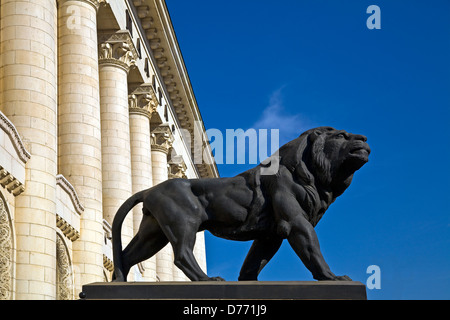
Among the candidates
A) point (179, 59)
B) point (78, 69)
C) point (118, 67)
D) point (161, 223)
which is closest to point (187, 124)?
point (179, 59)

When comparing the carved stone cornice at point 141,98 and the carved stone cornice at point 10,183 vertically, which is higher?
the carved stone cornice at point 141,98

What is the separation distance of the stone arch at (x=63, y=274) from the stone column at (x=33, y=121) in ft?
12.9

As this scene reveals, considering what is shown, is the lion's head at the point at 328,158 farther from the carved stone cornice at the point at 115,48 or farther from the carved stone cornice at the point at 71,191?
the carved stone cornice at the point at 115,48

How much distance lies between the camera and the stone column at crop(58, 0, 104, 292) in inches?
1113

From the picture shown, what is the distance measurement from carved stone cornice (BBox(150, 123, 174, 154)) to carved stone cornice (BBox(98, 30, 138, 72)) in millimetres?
12676

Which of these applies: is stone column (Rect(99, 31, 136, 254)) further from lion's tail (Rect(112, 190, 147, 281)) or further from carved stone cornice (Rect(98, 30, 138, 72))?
lion's tail (Rect(112, 190, 147, 281))

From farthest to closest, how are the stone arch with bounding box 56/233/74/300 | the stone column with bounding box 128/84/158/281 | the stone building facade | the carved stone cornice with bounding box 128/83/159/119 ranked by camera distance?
the carved stone cornice with bounding box 128/83/159/119
the stone column with bounding box 128/84/158/281
the stone arch with bounding box 56/233/74/300
the stone building facade

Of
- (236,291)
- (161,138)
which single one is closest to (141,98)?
(161,138)

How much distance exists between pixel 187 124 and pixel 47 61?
125ft

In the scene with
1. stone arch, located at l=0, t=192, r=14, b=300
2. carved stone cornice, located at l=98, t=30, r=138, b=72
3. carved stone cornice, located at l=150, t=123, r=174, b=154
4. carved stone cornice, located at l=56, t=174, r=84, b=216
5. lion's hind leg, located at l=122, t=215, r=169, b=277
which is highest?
carved stone cornice, located at l=150, t=123, r=174, b=154

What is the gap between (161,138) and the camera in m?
50.2

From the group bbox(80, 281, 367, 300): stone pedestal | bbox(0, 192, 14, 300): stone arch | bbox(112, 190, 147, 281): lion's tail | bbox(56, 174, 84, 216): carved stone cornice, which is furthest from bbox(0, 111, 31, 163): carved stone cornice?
bbox(80, 281, 367, 300): stone pedestal

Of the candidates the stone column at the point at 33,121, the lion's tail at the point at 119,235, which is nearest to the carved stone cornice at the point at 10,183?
the stone column at the point at 33,121

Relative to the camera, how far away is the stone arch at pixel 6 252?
20594 millimetres
